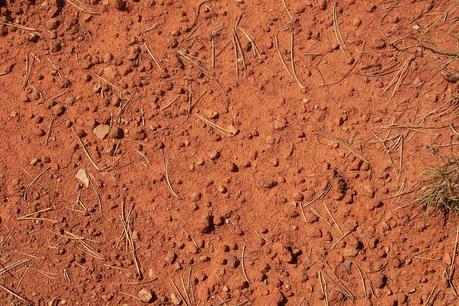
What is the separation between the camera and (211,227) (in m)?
2.76

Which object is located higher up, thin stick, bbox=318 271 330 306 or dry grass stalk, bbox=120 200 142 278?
dry grass stalk, bbox=120 200 142 278

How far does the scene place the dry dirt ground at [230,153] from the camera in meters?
2.70

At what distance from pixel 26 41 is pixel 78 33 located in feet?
0.96

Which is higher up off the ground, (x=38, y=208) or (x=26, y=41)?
(x=26, y=41)

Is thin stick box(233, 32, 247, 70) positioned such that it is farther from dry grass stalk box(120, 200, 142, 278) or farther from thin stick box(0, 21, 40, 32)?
thin stick box(0, 21, 40, 32)

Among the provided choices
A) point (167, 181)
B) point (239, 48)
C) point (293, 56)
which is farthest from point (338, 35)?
point (167, 181)

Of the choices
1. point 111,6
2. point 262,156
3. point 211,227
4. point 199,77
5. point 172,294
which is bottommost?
point 172,294

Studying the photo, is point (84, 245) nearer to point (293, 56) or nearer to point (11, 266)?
point (11, 266)

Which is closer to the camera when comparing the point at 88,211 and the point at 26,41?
the point at 88,211

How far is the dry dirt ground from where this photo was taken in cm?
270

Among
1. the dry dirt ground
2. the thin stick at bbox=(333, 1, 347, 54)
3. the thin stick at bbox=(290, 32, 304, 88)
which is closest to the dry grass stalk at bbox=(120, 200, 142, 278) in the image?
the dry dirt ground

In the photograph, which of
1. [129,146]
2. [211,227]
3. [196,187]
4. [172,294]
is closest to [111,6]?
[129,146]

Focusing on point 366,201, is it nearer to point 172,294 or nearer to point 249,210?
point 249,210

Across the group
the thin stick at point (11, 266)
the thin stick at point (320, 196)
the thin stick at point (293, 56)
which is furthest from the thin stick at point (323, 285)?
the thin stick at point (11, 266)
